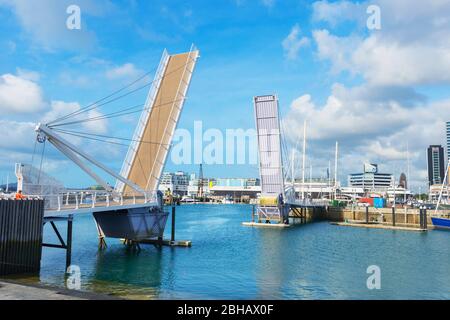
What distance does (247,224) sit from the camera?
59.9 m

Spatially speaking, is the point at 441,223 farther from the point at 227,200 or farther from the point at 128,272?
the point at 227,200

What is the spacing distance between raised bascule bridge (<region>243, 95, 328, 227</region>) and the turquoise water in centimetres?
1577

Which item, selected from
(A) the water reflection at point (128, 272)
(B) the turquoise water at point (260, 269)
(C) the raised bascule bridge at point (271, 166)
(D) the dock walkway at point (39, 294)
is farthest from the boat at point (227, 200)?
(D) the dock walkway at point (39, 294)

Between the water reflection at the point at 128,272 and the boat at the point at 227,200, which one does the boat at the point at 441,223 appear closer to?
the water reflection at the point at 128,272

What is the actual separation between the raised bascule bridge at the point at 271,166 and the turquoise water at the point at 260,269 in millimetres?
15772

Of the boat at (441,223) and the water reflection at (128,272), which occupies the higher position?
the boat at (441,223)

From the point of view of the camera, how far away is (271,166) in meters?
54.4

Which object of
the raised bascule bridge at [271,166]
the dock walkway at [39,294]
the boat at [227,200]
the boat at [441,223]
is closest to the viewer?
the dock walkway at [39,294]

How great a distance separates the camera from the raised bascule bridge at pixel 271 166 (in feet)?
167

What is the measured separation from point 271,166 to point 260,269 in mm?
29756

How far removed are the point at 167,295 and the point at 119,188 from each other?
14.8 meters

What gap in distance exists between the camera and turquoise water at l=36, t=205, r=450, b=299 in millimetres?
19375

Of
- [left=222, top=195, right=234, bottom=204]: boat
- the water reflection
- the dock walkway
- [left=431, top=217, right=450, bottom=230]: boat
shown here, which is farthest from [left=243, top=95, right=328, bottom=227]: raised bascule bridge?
[left=222, top=195, right=234, bottom=204]: boat
